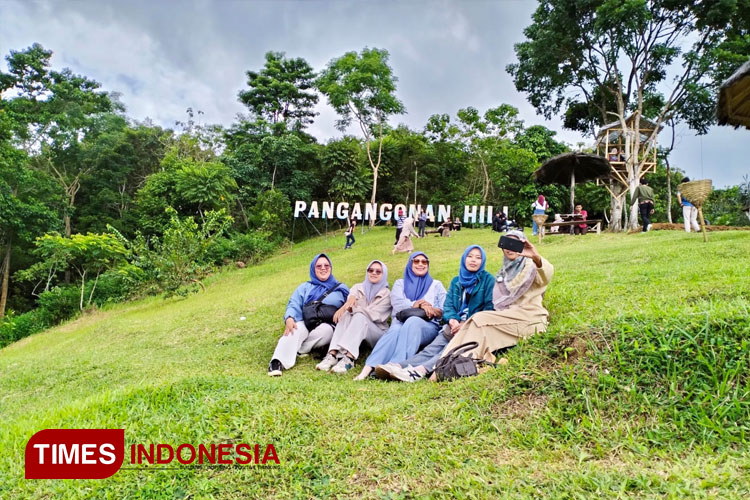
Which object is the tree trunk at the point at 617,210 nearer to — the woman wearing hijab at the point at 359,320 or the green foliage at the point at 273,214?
the woman wearing hijab at the point at 359,320

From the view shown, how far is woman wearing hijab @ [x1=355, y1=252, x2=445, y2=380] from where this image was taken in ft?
11.4

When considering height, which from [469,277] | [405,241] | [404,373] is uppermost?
[405,241]

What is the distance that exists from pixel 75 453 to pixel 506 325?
106 inches

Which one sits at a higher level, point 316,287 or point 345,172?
point 345,172

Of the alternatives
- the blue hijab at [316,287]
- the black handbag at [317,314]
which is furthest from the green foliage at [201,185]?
the black handbag at [317,314]

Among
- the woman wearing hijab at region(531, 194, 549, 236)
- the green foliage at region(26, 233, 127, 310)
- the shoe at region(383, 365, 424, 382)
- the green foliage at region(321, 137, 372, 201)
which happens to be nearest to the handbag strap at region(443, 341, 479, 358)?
the shoe at region(383, 365, 424, 382)

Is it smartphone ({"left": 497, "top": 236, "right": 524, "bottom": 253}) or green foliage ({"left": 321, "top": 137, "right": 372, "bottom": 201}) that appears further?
green foliage ({"left": 321, "top": 137, "right": 372, "bottom": 201})

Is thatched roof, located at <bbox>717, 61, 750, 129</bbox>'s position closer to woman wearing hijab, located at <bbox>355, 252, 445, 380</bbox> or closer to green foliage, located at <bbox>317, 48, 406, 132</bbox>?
woman wearing hijab, located at <bbox>355, 252, 445, 380</bbox>

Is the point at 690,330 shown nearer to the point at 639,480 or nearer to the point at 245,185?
the point at 639,480

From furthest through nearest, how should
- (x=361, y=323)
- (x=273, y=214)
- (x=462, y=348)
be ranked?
1. (x=273, y=214)
2. (x=361, y=323)
3. (x=462, y=348)

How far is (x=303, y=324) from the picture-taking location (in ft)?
14.0

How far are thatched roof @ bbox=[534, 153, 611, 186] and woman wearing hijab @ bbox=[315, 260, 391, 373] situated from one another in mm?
11328

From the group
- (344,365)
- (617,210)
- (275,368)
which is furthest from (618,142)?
(275,368)

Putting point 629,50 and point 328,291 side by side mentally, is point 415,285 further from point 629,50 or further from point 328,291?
point 629,50
